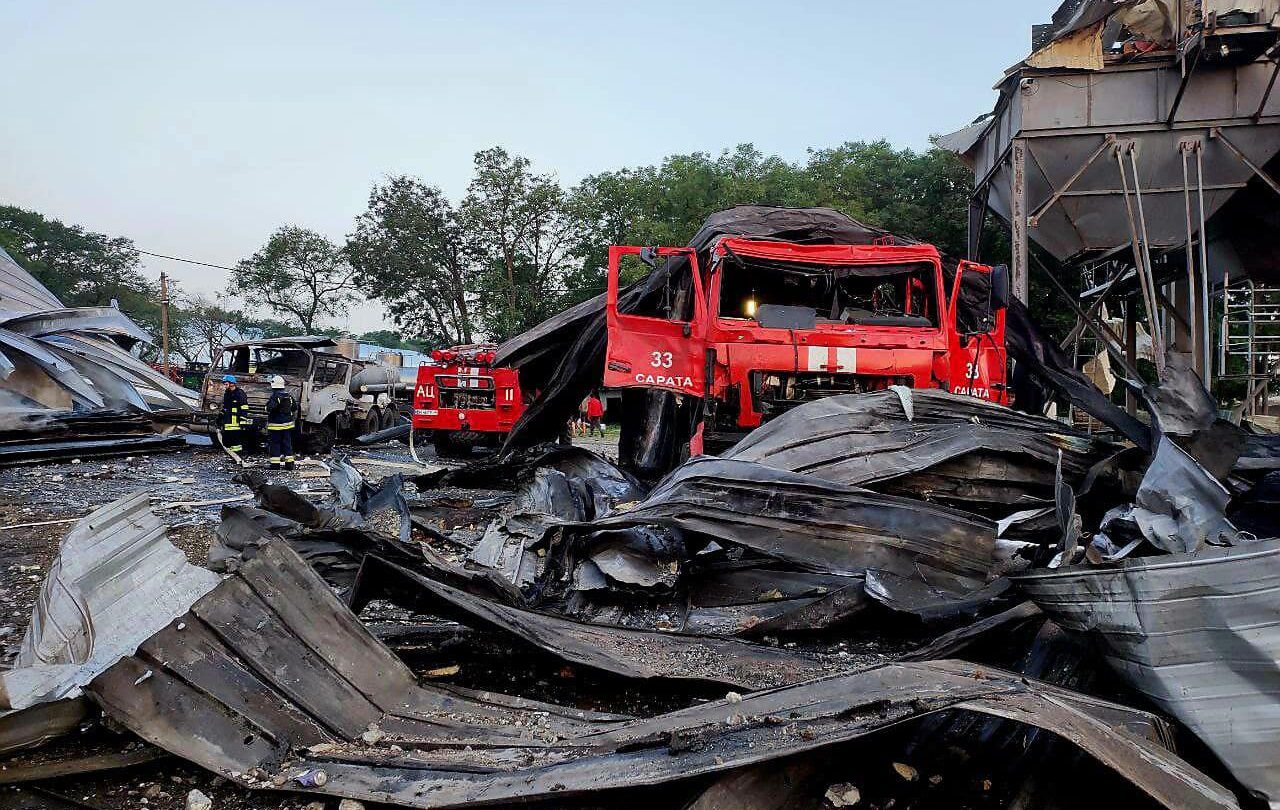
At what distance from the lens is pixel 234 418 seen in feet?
38.7

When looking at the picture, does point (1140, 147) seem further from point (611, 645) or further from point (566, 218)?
point (566, 218)

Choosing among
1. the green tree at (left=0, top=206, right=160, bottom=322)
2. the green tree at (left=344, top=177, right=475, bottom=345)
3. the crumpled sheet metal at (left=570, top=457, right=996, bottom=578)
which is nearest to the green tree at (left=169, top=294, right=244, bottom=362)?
the green tree at (left=0, top=206, right=160, bottom=322)

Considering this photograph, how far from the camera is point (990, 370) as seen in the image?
641cm

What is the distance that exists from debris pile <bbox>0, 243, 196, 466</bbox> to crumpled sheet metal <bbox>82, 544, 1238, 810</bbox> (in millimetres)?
9727

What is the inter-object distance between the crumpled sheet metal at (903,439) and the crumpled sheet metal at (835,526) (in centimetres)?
25

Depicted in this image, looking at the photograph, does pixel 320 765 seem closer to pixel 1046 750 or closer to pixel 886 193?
pixel 1046 750

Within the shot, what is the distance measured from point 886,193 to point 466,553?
25312 millimetres

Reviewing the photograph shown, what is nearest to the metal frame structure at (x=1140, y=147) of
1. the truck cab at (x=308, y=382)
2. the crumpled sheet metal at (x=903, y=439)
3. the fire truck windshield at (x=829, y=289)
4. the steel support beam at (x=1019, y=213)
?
the steel support beam at (x=1019, y=213)

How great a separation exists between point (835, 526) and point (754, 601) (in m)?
0.60

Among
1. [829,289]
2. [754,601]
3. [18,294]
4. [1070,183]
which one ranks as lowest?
[754,601]

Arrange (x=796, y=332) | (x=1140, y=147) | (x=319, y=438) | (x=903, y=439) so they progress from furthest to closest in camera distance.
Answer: (x=319, y=438) → (x=1140, y=147) → (x=796, y=332) → (x=903, y=439)

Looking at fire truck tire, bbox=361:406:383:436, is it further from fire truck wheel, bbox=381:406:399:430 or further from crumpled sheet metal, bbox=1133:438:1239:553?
crumpled sheet metal, bbox=1133:438:1239:553

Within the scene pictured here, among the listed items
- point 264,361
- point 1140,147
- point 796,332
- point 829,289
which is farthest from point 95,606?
point 264,361

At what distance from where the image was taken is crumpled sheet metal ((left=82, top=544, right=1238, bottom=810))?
71.1 inches
